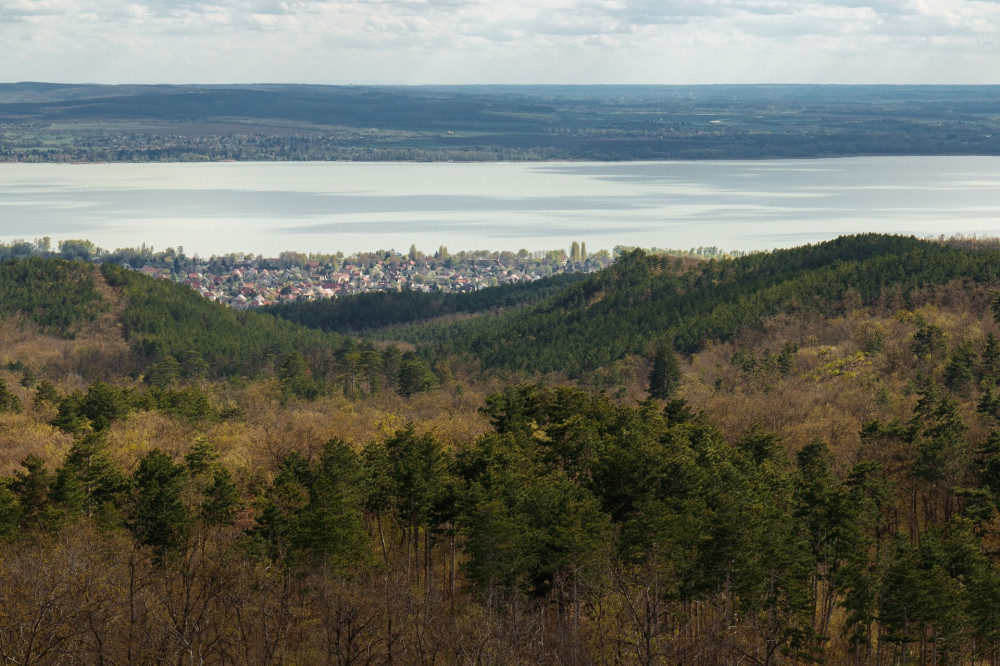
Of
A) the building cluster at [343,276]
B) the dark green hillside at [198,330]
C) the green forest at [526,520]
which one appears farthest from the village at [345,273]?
the green forest at [526,520]

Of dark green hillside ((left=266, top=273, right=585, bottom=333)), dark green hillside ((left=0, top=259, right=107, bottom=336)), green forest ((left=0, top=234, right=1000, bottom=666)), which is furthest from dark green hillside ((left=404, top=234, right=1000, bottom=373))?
dark green hillside ((left=0, top=259, right=107, bottom=336))

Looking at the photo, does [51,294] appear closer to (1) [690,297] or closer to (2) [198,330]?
(2) [198,330]

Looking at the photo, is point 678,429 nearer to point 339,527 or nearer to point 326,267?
point 339,527

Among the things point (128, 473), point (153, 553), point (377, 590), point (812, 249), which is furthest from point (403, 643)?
point (812, 249)

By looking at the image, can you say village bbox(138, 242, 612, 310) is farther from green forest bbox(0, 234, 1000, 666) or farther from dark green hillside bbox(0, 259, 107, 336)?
green forest bbox(0, 234, 1000, 666)

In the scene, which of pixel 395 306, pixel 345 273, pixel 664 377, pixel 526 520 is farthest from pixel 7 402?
pixel 345 273

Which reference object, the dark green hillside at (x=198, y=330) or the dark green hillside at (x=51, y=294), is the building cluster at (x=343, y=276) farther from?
the dark green hillside at (x=51, y=294)
